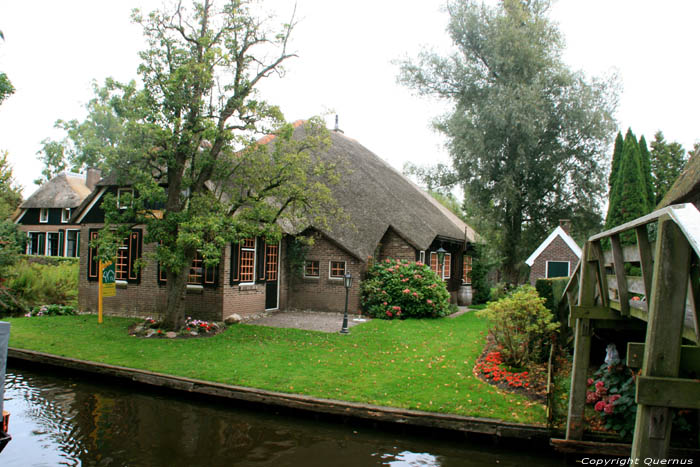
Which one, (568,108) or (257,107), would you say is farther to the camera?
(568,108)

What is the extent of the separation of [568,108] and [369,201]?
1085 centimetres

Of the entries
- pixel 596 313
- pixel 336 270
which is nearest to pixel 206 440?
pixel 596 313

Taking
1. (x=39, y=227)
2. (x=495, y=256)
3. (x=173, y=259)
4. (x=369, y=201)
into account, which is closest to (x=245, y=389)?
(x=173, y=259)

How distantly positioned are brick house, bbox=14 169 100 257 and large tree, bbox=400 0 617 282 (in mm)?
28916

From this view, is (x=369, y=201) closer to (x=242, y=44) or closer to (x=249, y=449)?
(x=242, y=44)

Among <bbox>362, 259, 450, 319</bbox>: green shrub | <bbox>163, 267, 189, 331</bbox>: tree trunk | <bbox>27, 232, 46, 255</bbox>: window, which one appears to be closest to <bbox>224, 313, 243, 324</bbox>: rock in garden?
<bbox>163, 267, 189, 331</bbox>: tree trunk

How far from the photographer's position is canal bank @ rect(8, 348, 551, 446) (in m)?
7.70

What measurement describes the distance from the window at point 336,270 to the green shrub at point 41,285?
35.0 ft

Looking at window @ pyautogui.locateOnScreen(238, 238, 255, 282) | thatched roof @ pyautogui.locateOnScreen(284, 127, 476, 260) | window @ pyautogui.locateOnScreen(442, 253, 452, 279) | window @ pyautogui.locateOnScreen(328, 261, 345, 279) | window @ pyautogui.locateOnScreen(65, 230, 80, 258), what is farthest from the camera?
window @ pyautogui.locateOnScreen(65, 230, 80, 258)

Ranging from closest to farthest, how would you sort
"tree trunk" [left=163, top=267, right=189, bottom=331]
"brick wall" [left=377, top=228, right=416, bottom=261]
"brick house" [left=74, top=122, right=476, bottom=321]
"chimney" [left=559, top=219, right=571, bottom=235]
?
"tree trunk" [left=163, top=267, right=189, bottom=331] → "brick house" [left=74, top=122, right=476, bottom=321] → "brick wall" [left=377, top=228, right=416, bottom=261] → "chimney" [left=559, top=219, right=571, bottom=235]

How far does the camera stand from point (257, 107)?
1447cm

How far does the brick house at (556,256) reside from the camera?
2283 cm

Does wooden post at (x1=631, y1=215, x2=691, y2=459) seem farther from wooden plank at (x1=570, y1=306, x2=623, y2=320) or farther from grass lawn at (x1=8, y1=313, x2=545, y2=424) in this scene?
grass lawn at (x1=8, y1=313, x2=545, y2=424)

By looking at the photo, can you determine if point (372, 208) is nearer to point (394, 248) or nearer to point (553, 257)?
point (394, 248)
